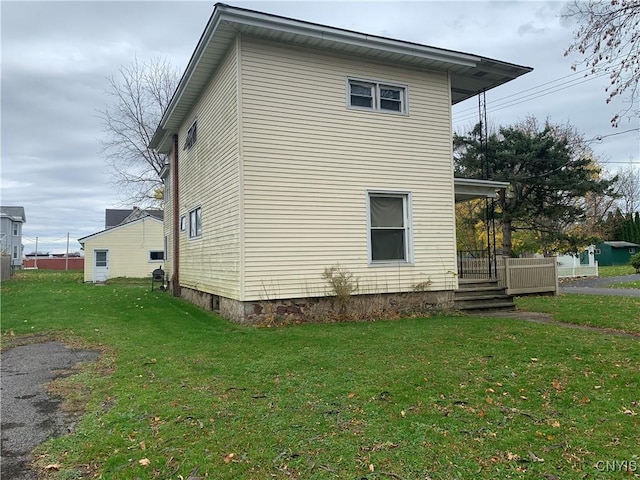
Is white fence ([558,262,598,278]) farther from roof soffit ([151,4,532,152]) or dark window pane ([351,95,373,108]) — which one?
dark window pane ([351,95,373,108])

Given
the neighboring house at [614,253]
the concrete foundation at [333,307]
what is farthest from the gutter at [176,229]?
the neighboring house at [614,253]

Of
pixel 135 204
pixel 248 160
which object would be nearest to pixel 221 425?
pixel 248 160

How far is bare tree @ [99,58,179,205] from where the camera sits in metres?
29.4

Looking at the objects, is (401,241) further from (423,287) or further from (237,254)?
(237,254)

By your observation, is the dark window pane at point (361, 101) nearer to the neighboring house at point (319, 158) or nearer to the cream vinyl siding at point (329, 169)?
the neighboring house at point (319, 158)

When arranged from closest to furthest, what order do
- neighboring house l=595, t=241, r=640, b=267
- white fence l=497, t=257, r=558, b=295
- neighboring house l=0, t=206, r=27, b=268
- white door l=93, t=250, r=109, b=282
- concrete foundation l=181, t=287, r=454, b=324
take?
concrete foundation l=181, t=287, r=454, b=324 → white fence l=497, t=257, r=558, b=295 → white door l=93, t=250, r=109, b=282 → neighboring house l=595, t=241, r=640, b=267 → neighboring house l=0, t=206, r=27, b=268

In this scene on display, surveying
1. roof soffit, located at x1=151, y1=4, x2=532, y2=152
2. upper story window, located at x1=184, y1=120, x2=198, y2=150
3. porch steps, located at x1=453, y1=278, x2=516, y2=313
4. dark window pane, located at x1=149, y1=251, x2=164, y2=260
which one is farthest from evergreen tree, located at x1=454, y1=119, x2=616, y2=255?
dark window pane, located at x1=149, y1=251, x2=164, y2=260

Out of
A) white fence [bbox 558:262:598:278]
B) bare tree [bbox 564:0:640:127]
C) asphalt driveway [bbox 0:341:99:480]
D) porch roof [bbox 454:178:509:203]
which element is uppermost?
bare tree [bbox 564:0:640:127]

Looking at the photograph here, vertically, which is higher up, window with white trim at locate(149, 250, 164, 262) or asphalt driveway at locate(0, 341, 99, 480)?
window with white trim at locate(149, 250, 164, 262)

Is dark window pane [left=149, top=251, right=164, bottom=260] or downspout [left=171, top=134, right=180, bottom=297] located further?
dark window pane [left=149, top=251, right=164, bottom=260]

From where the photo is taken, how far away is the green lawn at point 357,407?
120 inches

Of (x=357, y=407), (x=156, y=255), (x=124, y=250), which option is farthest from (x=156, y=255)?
(x=357, y=407)

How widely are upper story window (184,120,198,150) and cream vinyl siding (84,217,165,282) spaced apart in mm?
17122

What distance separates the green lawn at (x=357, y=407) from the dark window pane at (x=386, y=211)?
313 centimetres
